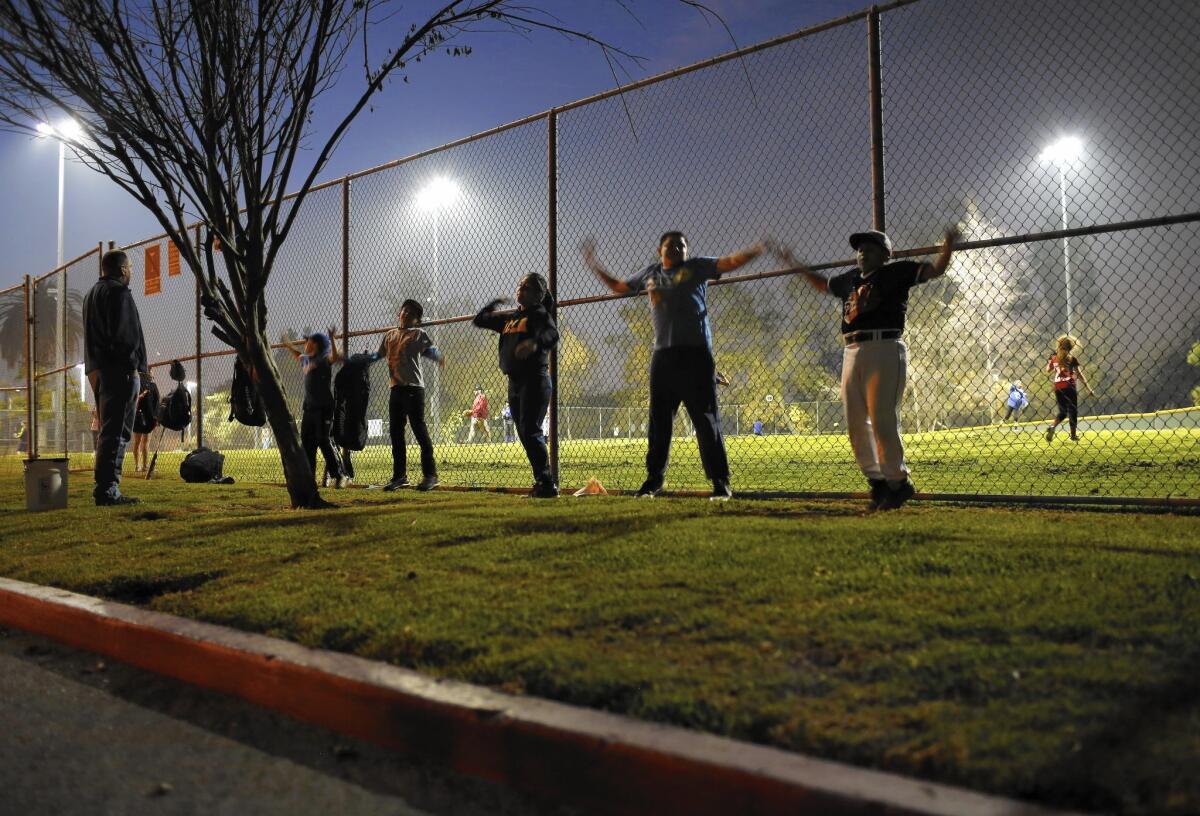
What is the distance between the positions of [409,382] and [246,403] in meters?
2.21

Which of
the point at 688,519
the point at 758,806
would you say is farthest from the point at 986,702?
the point at 688,519

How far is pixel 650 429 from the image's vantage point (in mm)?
7398

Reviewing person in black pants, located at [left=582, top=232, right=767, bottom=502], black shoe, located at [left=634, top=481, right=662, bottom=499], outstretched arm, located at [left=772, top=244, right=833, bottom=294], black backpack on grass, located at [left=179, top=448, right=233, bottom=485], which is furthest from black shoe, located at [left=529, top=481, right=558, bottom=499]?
black backpack on grass, located at [left=179, top=448, right=233, bottom=485]

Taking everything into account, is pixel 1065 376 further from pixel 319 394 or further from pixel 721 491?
pixel 319 394

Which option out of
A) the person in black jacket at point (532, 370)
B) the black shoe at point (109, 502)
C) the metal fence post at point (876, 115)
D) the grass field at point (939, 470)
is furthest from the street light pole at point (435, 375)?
the metal fence post at point (876, 115)

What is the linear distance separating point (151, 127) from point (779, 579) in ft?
20.1

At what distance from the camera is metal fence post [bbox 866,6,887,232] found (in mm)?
6641

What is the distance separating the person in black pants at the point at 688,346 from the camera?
7.05 metres

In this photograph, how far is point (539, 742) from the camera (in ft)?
7.86

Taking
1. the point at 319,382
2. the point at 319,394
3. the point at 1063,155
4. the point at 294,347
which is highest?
the point at 1063,155

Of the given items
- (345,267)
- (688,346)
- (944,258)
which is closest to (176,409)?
(345,267)

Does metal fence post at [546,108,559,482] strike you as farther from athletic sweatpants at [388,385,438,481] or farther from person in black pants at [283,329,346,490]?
person in black pants at [283,329,346,490]

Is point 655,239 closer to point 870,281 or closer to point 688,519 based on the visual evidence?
point 870,281

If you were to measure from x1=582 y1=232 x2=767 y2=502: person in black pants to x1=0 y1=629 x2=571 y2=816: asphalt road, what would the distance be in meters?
4.39
